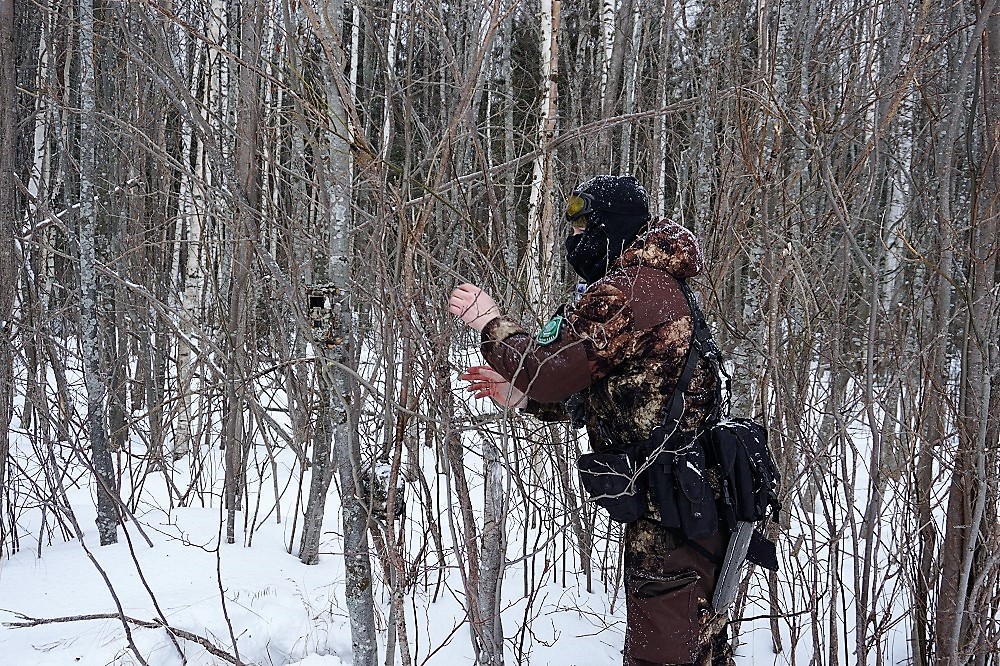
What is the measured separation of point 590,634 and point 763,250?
5.96 ft

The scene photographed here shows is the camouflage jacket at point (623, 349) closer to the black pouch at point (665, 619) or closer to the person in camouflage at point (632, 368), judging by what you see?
the person in camouflage at point (632, 368)

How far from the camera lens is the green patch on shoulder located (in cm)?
185

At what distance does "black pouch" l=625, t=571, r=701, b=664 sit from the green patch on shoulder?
0.73 meters

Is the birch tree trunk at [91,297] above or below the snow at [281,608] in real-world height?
above

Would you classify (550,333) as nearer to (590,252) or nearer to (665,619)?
(590,252)

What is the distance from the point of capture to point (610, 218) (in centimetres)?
204

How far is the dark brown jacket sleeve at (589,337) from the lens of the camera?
1.79m

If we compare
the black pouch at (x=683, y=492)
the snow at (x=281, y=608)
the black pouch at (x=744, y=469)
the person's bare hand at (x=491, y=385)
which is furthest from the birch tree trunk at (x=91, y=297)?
the black pouch at (x=744, y=469)

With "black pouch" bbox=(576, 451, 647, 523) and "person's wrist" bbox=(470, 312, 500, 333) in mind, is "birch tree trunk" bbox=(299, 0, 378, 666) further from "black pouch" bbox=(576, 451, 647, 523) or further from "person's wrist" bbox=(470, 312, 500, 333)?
"black pouch" bbox=(576, 451, 647, 523)

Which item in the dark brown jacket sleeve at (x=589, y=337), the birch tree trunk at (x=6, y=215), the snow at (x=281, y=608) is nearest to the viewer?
the dark brown jacket sleeve at (x=589, y=337)

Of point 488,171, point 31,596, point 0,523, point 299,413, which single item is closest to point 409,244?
point 488,171

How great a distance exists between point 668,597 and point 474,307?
95 cm

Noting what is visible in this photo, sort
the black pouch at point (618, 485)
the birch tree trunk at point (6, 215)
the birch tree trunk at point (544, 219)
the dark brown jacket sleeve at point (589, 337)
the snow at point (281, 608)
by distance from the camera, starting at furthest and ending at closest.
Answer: the birch tree trunk at point (6, 215) < the birch tree trunk at point (544, 219) < the snow at point (281, 608) < the black pouch at point (618, 485) < the dark brown jacket sleeve at point (589, 337)

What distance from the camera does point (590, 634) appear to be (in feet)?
10.6
